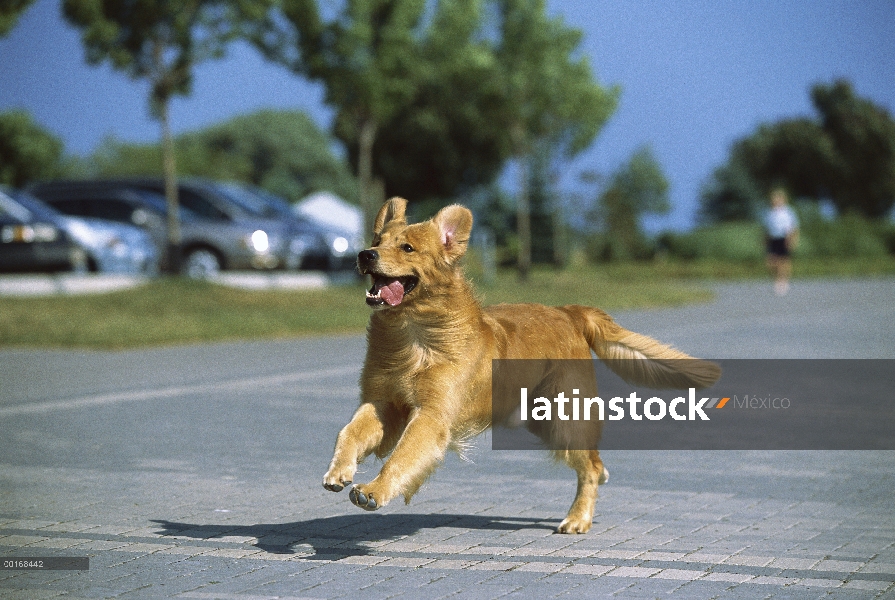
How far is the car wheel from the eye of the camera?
1005 inches

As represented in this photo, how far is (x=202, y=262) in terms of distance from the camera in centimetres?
2555

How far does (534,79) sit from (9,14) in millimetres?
18116

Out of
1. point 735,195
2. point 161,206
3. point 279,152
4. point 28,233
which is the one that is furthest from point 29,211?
point 279,152

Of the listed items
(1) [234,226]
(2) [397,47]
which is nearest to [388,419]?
(1) [234,226]

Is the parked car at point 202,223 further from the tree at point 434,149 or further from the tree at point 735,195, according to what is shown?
the tree at point 735,195

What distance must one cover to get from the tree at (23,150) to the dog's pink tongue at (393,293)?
2944 cm

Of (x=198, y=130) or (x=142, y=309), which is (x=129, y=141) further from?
(x=142, y=309)

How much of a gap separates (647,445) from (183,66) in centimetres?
1803

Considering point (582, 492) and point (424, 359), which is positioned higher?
point (424, 359)

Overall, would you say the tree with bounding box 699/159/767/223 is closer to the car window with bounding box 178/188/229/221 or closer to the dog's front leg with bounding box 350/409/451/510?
the car window with bounding box 178/188/229/221

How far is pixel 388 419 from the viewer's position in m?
5.78

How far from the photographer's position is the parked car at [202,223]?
25.2 metres

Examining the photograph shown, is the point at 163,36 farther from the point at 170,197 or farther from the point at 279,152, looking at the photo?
the point at 279,152

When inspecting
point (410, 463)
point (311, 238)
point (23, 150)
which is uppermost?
point (23, 150)
